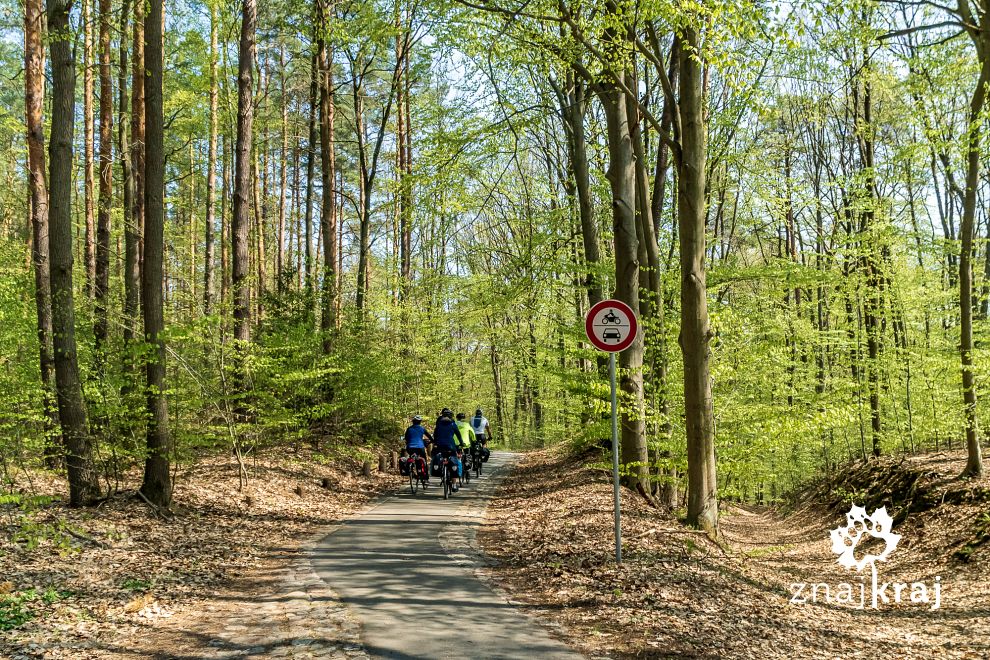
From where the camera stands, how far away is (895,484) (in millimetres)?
13688

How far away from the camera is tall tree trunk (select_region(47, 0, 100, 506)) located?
951cm

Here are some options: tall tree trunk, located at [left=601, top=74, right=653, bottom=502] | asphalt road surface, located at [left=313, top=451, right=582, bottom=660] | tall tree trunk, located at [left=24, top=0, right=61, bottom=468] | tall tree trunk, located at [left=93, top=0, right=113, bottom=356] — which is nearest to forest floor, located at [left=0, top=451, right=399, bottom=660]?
asphalt road surface, located at [left=313, top=451, right=582, bottom=660]

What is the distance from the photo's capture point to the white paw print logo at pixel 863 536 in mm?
11436

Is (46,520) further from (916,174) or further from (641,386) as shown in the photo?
(916,174)

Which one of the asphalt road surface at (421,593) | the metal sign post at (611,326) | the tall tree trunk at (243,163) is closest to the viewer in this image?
the asphalt road surface at (421,593)

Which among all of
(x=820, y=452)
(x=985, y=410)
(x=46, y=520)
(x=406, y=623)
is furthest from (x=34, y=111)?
(x=820, y=452)

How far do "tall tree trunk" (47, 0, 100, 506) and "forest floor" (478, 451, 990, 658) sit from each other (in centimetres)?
578

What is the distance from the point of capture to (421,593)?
6.89 meters

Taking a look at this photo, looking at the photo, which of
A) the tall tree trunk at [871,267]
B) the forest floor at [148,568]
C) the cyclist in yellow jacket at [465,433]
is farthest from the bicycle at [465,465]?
the tall tree trunk at [871,267]

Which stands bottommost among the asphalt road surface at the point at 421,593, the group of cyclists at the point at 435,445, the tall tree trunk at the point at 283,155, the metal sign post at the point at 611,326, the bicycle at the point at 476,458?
the bicycle at the point at 476,458

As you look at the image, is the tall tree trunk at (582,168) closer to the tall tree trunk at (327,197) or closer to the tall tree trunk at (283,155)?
the tall tree trunk at (327,197)

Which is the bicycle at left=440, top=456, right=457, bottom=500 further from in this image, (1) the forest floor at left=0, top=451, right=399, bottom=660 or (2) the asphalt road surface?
(2) the asphalt road surface

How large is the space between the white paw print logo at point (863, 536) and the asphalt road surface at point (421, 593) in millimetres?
6164

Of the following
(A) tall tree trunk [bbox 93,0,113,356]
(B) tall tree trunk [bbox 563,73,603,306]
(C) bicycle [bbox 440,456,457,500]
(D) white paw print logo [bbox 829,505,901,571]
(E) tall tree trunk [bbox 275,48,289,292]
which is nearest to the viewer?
(D) white paw print logo [bbox 829,505,901,571]
